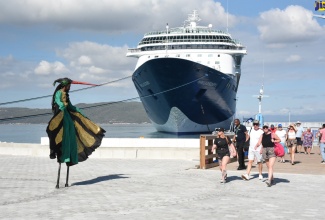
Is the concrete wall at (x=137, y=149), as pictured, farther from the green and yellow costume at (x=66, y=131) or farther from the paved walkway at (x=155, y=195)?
the green and yellow costume at (x=66, y=131)

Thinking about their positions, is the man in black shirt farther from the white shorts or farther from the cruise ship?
the cruise ship

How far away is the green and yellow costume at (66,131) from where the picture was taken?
1245 cm

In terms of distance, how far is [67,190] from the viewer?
1161cm

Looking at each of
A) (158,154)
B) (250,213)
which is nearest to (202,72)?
(158,154)

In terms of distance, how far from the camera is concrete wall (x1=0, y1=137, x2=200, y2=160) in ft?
69.7

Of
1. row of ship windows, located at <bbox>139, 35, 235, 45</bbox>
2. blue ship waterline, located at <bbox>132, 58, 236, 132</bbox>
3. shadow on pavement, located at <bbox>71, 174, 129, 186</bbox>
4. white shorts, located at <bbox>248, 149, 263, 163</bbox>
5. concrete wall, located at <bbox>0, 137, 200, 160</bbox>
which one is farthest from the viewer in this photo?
row of ship windows, located at <bbox>139, 35, 235, 45</bbox>

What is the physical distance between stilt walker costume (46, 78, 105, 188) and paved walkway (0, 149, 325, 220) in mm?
740

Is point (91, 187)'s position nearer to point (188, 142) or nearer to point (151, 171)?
point (151, 171)

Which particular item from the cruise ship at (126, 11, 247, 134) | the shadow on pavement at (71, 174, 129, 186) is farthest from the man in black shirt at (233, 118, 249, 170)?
the cruise ship at (126, 11, 247, 134)

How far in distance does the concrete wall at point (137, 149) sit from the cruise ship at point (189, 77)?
21571 millimetres

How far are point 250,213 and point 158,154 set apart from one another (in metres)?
12.7

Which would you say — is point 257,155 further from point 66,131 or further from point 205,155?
point 66,131

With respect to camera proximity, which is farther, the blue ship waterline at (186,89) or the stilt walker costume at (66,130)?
the blue ship waterline at (186,89)

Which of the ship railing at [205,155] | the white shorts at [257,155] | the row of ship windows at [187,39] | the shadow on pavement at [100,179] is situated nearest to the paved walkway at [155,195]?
the shadow on pavement at [100,179]
